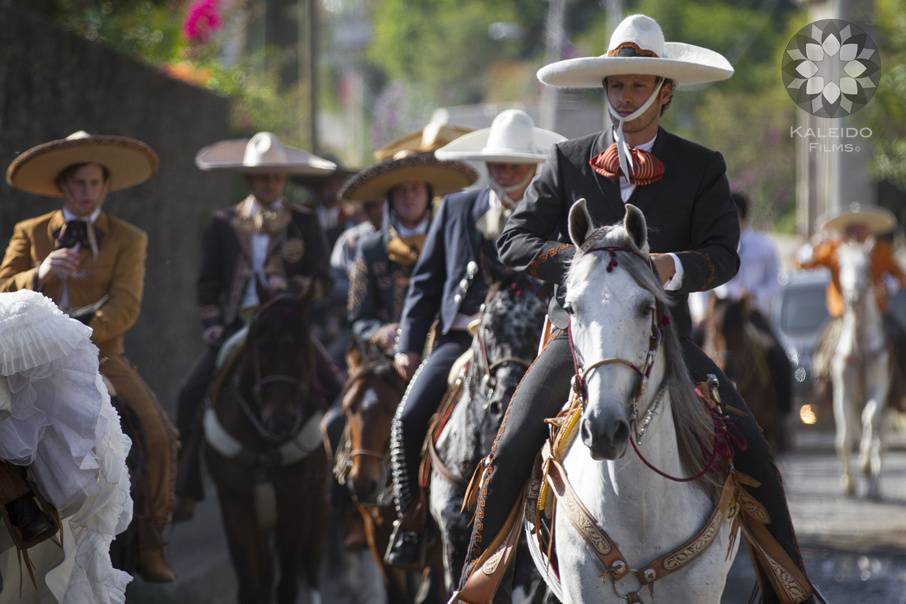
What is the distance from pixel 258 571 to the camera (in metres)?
10.2

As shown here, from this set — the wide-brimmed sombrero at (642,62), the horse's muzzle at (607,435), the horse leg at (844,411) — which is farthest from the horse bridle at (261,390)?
the horse leg at (844,411)

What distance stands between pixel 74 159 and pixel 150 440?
63.8 inches

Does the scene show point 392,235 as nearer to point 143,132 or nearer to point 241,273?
point 241,273

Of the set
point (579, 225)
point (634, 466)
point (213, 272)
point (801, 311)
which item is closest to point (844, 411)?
point (801, 311)

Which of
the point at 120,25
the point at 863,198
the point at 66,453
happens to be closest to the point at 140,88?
the point at 120,25

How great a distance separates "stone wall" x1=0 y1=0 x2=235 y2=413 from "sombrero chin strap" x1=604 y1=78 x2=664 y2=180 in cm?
531

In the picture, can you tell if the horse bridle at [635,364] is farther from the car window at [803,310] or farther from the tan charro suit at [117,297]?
the car window at [803,310]

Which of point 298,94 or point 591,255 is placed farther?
point 298,94

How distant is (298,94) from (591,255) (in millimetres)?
23843

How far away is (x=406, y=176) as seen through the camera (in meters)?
11.0

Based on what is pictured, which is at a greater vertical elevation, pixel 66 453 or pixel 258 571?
pixel 66 453

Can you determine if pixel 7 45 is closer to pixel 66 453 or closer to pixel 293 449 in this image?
pixel 293 449

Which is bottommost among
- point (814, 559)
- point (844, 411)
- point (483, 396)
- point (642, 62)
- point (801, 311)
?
point (801, 311)

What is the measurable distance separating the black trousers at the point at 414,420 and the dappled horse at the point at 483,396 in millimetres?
422
